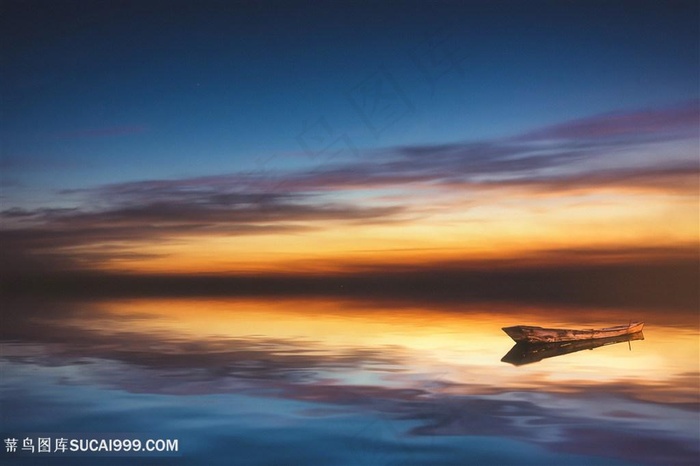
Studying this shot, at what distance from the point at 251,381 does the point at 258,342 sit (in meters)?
1.16

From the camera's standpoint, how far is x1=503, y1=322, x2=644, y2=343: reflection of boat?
5992 millimetres

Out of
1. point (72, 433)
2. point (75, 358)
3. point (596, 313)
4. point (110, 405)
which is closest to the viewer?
point (72, 433)

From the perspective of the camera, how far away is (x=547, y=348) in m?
6.07

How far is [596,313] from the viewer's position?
6559 millimetres

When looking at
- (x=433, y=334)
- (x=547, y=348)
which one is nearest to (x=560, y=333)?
(x=547, y=348)

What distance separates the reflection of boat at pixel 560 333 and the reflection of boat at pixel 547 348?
0.11ft

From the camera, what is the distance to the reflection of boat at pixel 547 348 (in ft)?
19.5

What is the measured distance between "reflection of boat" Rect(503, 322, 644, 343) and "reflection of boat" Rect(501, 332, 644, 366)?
3 cm

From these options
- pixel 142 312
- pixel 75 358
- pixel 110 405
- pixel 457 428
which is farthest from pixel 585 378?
pixel 142 312

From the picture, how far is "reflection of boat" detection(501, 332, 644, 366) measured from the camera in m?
5.94

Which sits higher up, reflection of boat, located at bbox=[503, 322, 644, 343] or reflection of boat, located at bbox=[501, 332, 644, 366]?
reflection of boat, located at bbox=[503, 322, 644, 343]

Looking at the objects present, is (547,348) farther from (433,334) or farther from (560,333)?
(433,334)

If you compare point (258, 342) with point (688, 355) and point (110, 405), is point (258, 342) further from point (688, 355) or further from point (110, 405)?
point (688, 355)

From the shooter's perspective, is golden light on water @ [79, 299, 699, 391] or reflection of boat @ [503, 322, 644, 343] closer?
golden light on water @ [79, 299, 699, 391]
